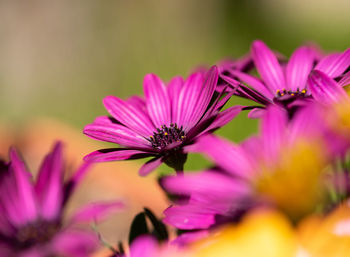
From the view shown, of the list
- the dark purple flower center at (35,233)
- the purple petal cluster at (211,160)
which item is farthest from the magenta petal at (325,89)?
the dark purple flower center at (35,233)

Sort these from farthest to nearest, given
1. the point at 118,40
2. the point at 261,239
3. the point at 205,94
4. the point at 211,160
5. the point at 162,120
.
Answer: the point at 118,40 → the point at 162,120 → the point at 205,94 → the point at 211,160 → the point at 261,239

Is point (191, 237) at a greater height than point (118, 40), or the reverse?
point (118, 40)

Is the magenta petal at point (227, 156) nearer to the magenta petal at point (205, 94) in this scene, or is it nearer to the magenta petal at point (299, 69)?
the magenta petal at point (205, 94)

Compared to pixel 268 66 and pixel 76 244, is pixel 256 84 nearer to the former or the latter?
pixel 268 66

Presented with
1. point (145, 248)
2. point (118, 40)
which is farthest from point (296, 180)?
point (118, 40)

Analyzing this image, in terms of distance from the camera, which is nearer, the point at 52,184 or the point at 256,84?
the point at 52,184

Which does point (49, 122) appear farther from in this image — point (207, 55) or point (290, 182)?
point (290, 182)

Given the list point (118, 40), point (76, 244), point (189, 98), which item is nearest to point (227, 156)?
point (76, 244)

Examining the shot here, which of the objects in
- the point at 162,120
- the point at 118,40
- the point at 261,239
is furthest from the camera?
the point at 118,40
